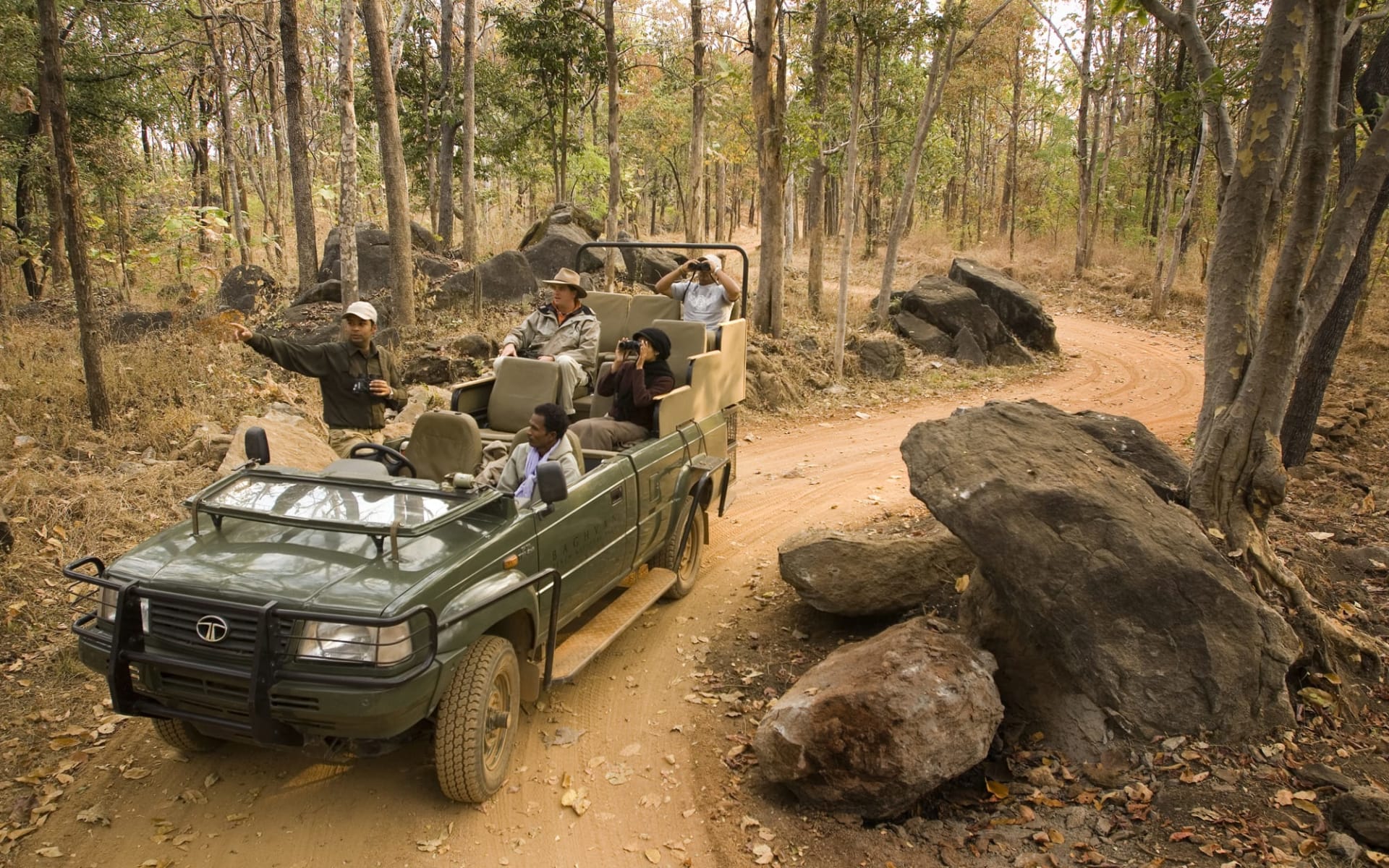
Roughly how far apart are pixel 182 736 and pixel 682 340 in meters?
4.65

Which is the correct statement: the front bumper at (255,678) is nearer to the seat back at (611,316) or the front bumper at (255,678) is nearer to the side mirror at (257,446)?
the side mirror at (257,446)

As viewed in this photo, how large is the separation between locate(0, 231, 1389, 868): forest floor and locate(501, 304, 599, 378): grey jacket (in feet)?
7.28

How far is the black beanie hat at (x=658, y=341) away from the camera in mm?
6949

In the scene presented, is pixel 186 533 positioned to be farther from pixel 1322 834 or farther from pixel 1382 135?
pixel 1382 135

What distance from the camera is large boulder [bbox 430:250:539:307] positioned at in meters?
15.8

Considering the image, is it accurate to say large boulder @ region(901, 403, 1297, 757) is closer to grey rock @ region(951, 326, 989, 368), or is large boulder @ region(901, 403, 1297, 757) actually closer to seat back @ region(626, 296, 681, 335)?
seat back @ region(626, 296, 681, 335)

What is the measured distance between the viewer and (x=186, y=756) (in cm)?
467

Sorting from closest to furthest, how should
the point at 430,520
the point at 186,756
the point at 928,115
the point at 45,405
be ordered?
the point at 430,520, the point at 186,756, the point at 45,405, the point at 928,115

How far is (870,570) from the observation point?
592cm

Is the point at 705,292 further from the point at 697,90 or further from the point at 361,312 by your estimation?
the point at 697,90

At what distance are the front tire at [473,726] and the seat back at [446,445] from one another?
140 centimetres

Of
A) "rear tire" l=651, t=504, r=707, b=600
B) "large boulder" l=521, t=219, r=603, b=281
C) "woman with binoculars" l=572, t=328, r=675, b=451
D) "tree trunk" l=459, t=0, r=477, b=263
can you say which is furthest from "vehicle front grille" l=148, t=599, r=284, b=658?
"tree trunk" l=459, t=0, r=477, b=263

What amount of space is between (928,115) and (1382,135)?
11.9 meters

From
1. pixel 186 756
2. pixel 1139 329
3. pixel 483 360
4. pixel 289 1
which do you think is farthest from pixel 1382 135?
pixel 1139 329
